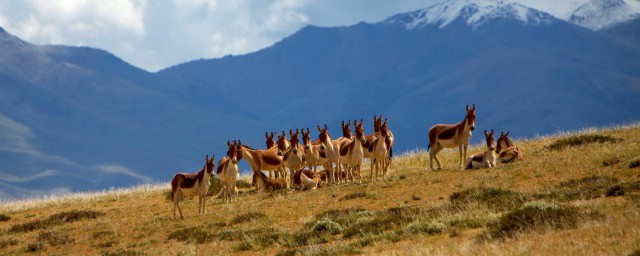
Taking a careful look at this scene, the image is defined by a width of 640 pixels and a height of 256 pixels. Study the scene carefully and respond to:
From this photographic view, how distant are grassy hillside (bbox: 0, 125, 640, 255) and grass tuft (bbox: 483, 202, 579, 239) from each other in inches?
1.1

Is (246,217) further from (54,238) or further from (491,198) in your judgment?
(491,198)

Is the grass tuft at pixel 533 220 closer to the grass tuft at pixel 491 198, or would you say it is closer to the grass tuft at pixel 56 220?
the grass tuft at pixel 491 198

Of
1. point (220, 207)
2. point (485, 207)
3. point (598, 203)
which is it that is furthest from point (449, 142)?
point (598, 203)

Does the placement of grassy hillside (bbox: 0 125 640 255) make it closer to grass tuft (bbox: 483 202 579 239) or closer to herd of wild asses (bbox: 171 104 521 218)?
grass tuft (bbox: 483 202 579 239)

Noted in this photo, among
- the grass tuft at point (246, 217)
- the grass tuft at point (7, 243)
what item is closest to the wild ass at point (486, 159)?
the grass tuft at point (246, 217)

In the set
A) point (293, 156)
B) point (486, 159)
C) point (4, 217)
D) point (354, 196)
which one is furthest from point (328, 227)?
point (4, 217)

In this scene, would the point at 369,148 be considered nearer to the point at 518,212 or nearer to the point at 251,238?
the point at 251,238

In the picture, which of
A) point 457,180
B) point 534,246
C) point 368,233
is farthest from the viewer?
point 457,180

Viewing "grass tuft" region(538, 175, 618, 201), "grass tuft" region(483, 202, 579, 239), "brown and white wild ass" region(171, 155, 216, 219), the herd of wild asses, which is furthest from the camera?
the herd of wild asses

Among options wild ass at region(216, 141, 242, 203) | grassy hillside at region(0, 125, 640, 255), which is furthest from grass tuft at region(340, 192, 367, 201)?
wild ass at region(216, 141, 242, 203)

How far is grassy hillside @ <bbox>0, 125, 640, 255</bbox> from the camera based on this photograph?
15188 mm

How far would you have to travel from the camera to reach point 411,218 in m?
19.5

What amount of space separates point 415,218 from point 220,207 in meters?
10.3

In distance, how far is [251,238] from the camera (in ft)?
64.7
